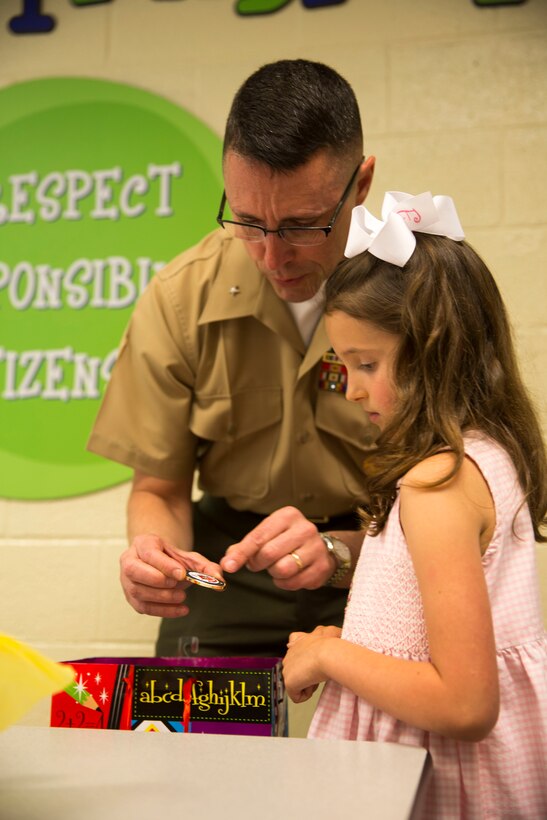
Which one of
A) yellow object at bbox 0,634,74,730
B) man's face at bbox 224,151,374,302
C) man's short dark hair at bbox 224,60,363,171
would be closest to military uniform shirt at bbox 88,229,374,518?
man's face at bbox 224,151,374,302

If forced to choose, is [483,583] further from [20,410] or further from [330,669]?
[20,410]

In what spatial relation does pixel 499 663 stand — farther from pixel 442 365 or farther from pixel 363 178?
pixel 363 178

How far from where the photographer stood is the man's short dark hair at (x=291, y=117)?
4.82 feet

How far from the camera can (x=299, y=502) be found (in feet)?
5.86

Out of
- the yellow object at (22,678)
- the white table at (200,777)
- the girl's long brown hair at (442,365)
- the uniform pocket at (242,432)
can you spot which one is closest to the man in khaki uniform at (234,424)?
the uniform pocket at (242,432)

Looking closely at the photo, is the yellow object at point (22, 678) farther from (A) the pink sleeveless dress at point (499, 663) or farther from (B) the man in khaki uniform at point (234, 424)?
(B) the man in khaki uniform at point (234, 424)

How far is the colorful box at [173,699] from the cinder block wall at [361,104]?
2.86 ft

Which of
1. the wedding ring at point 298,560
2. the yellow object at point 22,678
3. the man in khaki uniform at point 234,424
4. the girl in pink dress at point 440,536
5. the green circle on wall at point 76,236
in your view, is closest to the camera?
the yellow object at point 22,678

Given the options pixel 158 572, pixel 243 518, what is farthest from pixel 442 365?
pixel 243 518

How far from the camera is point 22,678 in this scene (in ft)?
2.07

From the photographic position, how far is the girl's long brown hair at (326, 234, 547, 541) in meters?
1.20

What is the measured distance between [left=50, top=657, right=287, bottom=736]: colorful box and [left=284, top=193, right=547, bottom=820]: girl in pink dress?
6cm

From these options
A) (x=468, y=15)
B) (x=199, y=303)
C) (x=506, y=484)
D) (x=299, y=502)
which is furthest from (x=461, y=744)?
(x=468, y=15)

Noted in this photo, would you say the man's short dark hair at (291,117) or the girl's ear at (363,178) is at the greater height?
the man's short dark hair at (291,117)
